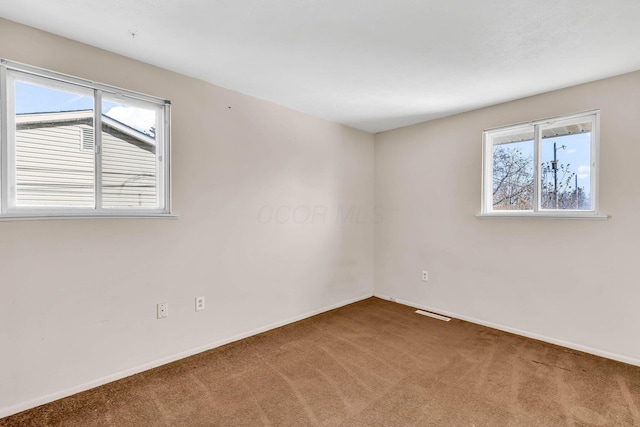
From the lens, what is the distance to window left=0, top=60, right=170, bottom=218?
5.79 feet

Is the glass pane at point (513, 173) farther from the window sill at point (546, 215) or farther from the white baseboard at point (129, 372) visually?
the white baseboard at point (129, 372)

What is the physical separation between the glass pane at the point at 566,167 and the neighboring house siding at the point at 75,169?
11.6 ft

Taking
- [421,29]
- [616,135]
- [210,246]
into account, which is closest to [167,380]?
[210,246]

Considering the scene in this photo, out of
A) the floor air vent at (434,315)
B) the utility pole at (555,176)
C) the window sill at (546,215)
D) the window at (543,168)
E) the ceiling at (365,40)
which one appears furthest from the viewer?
the floor air vent at (434,315)

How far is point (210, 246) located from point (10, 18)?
1.86 metres

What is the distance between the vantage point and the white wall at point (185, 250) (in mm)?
1787

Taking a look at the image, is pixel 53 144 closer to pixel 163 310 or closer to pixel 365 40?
pixel 163 310

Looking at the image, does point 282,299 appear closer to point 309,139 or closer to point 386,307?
point 386,307

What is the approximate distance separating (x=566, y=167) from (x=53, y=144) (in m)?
4.07

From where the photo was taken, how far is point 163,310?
2285mm

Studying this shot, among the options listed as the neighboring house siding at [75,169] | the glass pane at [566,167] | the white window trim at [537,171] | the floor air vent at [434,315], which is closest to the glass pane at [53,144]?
the neighboring house siding at [75,169]

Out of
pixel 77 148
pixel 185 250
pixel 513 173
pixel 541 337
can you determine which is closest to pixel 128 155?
pixel 77 148

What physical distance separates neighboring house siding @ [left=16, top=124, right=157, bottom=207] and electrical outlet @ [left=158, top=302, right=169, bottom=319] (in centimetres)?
79

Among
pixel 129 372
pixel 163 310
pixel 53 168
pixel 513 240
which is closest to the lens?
pixel 53 168
